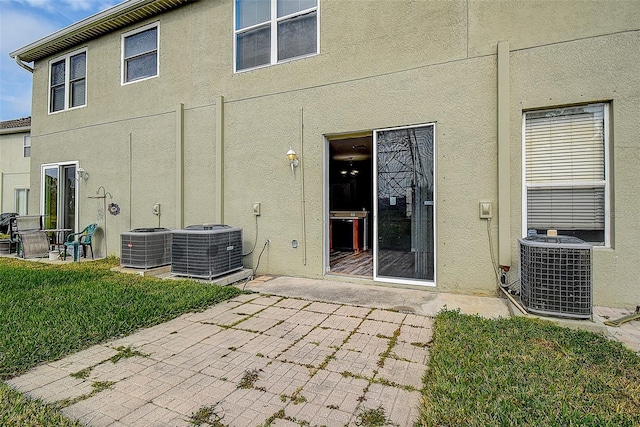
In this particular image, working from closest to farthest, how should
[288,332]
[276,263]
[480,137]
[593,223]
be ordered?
[288,332] → [593,223] → [480,137] → [276,263]

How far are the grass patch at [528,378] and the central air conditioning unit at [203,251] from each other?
354 centimetres

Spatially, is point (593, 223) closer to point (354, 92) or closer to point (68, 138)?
point (354, 92)

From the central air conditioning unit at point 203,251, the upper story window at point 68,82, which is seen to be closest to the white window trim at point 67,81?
the upper story window at point 68,82

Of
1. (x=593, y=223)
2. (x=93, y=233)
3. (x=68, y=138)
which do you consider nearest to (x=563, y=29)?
(x=593, y=223)

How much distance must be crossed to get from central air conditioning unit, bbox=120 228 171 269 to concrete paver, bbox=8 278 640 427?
2548 mm

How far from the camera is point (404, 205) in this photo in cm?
500

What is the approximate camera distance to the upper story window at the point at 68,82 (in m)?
8.48

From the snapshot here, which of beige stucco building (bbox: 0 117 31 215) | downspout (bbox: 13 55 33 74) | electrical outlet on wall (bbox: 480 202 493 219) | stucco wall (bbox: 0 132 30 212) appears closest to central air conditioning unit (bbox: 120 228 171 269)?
electrical outlet on wall (bbox: 480 202 493 219)

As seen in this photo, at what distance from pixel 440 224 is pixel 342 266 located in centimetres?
234

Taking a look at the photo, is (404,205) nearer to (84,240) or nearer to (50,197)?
(84,240)

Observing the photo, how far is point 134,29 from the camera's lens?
7.56m

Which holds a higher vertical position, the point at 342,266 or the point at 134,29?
the point at 134,29

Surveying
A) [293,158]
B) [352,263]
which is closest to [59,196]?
[293,158]

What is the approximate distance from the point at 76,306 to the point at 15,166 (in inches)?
650
